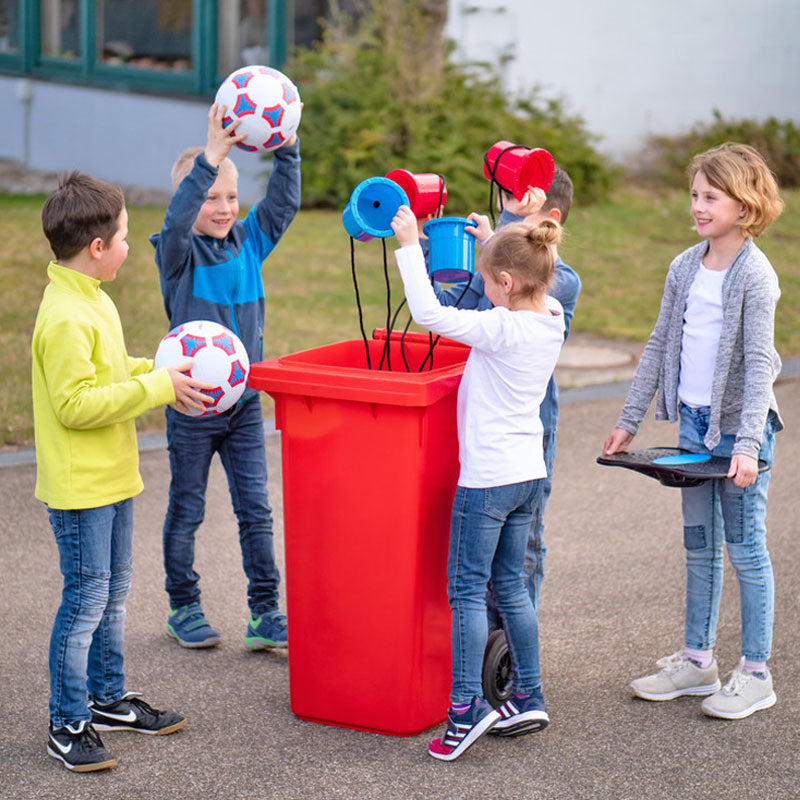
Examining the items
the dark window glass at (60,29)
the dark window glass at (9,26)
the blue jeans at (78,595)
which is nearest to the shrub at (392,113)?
the dark window glass at (60,29)

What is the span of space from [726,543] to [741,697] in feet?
1.47

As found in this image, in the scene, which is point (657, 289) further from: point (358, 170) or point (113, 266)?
point (113, 266)

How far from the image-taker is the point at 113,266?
3137 millimetres

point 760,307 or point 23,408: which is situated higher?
point 760,307

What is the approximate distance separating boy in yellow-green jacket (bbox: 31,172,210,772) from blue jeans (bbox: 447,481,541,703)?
2.57 ft

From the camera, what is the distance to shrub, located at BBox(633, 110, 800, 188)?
16234mm

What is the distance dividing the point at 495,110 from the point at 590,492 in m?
9.28

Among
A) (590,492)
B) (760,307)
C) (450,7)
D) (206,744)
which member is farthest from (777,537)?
(450,7)

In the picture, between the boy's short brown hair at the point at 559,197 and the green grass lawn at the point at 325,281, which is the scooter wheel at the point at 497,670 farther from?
the green grass lawn at the point at 325,281

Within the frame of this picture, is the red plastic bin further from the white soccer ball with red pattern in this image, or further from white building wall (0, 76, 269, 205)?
white building wall (0, 76, 269, 205)

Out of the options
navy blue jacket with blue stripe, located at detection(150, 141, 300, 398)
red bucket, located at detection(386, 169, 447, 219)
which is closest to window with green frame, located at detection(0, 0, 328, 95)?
navy blue jacket with blue stripe, located at detection(150, 141, 300, 398)

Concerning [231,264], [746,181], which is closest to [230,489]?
[231,264]

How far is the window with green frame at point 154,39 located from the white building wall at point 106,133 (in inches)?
10.7

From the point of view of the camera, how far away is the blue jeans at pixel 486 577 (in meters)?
3.16
